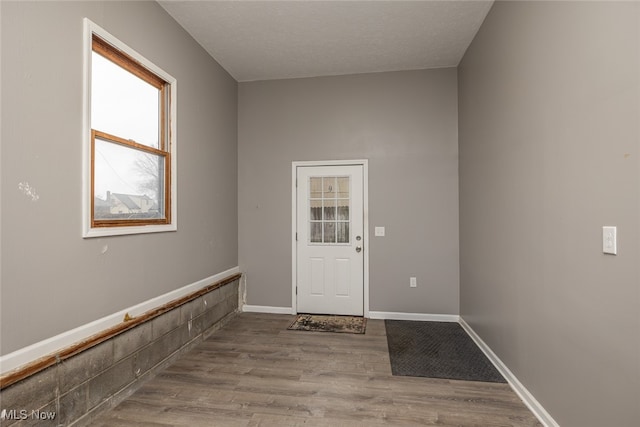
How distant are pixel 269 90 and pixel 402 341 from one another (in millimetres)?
3530

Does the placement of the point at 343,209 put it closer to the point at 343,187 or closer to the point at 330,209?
the point at 330,209

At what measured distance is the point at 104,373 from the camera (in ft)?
6.98

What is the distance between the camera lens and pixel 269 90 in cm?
439

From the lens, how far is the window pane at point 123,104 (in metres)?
2.18

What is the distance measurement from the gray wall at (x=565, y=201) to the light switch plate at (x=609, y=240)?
3cm

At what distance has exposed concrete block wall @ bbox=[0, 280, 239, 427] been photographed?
1.66 metres

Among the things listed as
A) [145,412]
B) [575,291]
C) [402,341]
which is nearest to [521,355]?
[575,291]

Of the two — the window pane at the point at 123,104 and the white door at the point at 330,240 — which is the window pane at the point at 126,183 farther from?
the white door at the point at 330,240

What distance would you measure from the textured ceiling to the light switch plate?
7.53ft

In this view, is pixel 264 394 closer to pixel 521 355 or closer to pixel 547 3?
pixel 521 355

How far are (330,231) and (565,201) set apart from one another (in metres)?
2.79

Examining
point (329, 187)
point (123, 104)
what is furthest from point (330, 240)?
point (123, 104)

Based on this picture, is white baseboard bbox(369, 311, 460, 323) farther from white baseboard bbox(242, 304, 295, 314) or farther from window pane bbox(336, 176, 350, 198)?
window pane bbox(336, 176, 350, 198)
